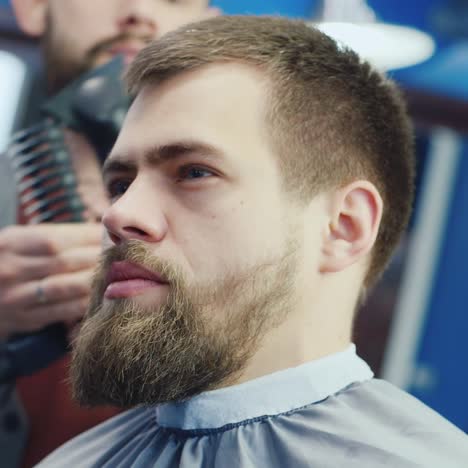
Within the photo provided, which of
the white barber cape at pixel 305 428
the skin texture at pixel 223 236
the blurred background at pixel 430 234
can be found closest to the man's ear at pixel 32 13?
the blurred background at pixel 430 234

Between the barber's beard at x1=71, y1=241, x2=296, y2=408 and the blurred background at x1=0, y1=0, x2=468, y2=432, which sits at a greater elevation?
the blurred background at x1=0, y1=0, x2=468, y2=432

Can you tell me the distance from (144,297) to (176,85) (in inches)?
10.4

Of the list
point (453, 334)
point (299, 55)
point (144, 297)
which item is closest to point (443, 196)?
point (453, 334)

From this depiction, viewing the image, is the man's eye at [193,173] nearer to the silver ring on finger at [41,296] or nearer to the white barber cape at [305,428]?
the white barber cape at [305,428]

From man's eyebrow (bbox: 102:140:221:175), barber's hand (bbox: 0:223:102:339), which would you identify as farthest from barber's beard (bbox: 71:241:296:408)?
barber's hand (bbox: 0:223:102:339)

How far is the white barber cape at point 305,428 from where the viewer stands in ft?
2.36

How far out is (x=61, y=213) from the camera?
1.19 m

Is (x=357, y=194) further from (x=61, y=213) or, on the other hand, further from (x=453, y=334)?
(x=453, y=334)

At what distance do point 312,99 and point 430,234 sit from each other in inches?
68.3

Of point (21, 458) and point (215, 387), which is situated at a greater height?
point (215, 387)

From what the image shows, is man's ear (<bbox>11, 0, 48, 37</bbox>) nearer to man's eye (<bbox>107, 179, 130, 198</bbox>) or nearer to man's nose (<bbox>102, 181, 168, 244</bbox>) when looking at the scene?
man's eye (<bbox>107, 179, 130, 198</bbox>)

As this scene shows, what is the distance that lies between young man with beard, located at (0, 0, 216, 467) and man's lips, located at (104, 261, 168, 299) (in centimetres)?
31

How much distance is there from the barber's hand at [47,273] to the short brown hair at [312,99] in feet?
0.95

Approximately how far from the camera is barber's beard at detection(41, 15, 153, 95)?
1409 millimetres
